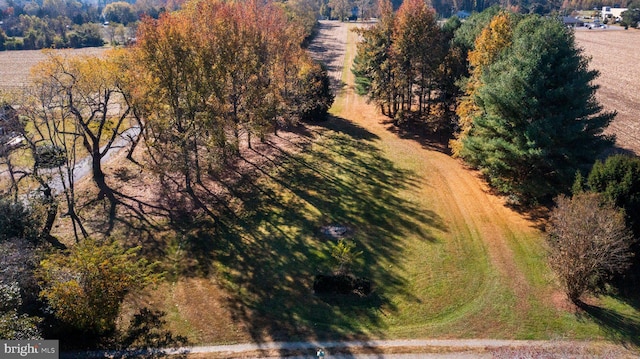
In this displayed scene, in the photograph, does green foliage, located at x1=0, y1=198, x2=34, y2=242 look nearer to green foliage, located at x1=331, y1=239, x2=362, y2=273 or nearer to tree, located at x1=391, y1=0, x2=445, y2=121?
green foliage, located at x1=331, y1=239, x2=362, y2=273

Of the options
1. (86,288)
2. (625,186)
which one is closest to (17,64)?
(86,288)

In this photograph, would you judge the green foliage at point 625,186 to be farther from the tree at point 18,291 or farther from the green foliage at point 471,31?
the tree at point 18,291

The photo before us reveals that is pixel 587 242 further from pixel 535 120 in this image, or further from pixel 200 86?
pixel 200 86

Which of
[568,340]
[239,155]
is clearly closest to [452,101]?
[239,155]

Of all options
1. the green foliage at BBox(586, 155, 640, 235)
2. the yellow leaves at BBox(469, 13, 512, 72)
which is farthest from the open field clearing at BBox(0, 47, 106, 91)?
the green foliage at BBox(586, 155, 640, 235)

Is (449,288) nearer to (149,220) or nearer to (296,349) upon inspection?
(296,349)

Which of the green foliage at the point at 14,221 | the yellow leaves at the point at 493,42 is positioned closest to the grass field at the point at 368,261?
the green foliage at the point at 14,221
